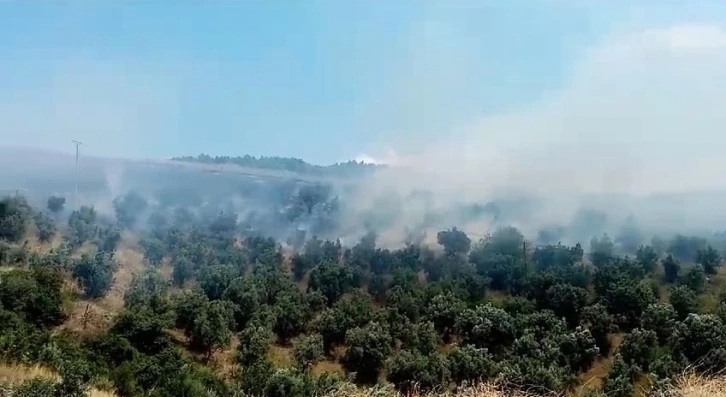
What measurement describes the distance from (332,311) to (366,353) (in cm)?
571

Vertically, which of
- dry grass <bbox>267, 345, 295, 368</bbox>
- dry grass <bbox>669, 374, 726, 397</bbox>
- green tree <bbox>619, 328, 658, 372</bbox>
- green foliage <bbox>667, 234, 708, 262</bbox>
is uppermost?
dry grass <bbox>669, 374, 726, 397</bbox>

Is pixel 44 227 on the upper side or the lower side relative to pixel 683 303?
upper

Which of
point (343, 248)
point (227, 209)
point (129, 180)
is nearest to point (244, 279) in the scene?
point (343, 248)

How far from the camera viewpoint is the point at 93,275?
38250 millimetres

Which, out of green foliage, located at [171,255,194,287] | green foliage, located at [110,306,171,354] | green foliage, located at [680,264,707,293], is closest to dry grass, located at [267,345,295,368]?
green foliage, located at [110,306,171,354]

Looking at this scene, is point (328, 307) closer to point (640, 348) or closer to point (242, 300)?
point (242, 300)

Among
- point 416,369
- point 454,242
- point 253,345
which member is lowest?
point 416,369

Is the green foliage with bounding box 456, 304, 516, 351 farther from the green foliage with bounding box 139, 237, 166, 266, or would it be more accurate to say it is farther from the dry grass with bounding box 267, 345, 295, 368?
the green foliage with bounding box 139, 237, 166, 266

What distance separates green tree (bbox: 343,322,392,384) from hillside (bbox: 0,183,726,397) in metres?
0.09

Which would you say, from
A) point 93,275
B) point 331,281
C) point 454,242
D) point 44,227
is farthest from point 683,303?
point 44,227

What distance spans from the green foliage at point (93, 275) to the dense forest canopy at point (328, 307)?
10 centimetres

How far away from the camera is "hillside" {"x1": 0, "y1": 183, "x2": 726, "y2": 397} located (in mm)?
28594

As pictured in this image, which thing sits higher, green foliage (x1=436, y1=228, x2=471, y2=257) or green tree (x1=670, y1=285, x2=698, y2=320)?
green foliage (x1=436, y1=228, x2=471, y2=257)

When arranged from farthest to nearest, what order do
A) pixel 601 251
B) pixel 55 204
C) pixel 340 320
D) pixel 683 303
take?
pixel 55 204
pixel 601 251
pixel 683 303
pixel 340 320
